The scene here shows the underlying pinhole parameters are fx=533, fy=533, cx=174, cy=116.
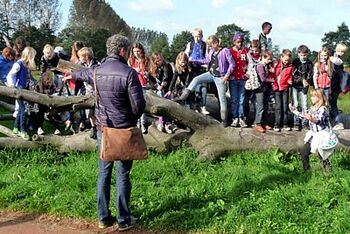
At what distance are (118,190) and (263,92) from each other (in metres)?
4.05

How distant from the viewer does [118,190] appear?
234 inches

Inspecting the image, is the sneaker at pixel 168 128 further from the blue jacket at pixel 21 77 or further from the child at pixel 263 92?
the blue jacket at pixel 21 77

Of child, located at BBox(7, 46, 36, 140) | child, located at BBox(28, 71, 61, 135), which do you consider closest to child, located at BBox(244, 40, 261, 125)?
child, located at BBox(28, 71, 61, 135)

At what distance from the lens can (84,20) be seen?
6178 cm

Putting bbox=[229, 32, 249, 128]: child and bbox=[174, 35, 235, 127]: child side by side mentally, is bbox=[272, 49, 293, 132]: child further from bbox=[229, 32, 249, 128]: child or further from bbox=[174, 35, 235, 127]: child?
bbox=[174, 35, 235, 127]: child


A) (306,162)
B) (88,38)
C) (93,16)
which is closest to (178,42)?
(88,38)

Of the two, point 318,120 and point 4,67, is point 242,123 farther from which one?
point 4,67

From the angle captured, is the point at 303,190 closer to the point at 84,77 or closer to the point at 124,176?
the point at 124,176

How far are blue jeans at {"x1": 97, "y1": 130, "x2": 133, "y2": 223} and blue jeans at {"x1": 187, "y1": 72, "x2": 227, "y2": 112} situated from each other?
11.7 feet

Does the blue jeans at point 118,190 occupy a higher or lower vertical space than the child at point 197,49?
lower

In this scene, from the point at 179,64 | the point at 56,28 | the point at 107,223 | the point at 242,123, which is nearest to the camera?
the point at 107,223

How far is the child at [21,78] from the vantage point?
8.95 m

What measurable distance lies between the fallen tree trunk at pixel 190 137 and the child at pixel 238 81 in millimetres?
520

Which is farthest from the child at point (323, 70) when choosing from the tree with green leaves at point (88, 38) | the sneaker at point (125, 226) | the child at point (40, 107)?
the tree with green leaves at point (88, 38)
